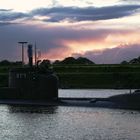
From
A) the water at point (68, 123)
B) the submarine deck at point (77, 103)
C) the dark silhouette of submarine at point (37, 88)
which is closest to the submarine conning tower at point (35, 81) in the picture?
the dark silhouette of submarine at point (37, 88)

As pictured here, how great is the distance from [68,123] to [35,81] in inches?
505

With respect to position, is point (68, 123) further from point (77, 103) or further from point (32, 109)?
point (32, 109)

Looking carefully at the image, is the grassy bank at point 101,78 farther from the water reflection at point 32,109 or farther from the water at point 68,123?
the water at point 68,123

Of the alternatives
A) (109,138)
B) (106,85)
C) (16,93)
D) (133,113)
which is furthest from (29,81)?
(106,85)

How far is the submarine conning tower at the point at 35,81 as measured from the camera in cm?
6247

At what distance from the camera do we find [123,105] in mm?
58375

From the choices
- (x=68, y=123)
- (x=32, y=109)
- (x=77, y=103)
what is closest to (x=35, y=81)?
(x=32, y=109)

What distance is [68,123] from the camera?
5100 cm

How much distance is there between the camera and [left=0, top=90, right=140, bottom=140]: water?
43.6m

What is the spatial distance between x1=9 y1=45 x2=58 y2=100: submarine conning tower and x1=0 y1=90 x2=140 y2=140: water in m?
1.46

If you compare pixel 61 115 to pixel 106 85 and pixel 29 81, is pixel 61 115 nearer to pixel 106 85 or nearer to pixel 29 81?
pixel 29 81

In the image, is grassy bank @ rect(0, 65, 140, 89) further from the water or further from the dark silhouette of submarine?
the water

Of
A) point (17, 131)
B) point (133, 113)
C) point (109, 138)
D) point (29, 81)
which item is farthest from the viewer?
point (29, 81)

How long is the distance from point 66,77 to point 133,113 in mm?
72926
